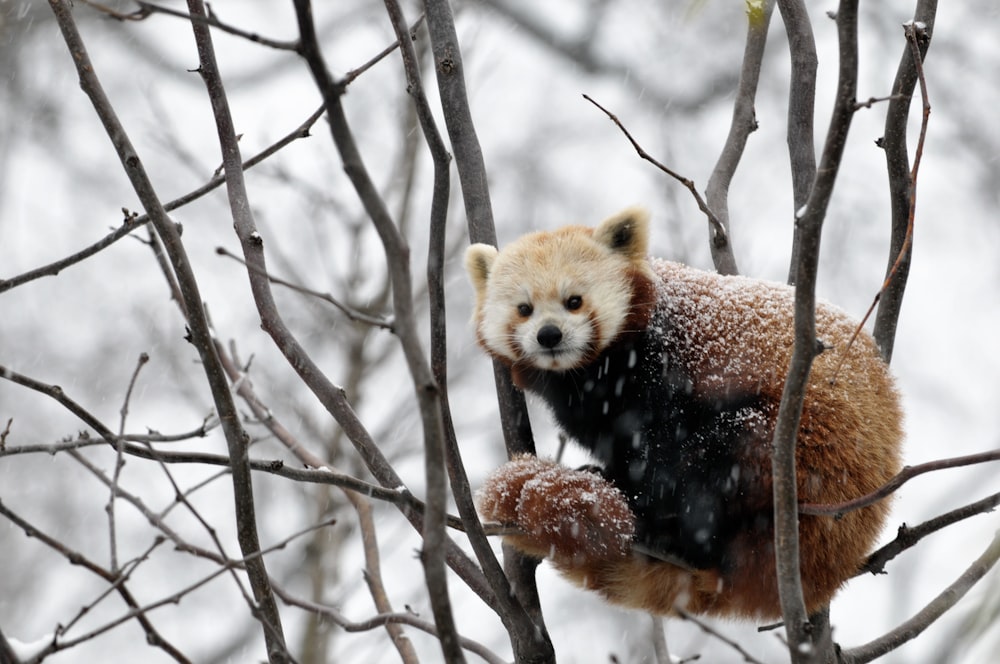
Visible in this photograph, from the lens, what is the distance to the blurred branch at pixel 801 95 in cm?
339

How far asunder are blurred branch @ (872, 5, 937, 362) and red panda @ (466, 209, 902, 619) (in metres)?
0.11

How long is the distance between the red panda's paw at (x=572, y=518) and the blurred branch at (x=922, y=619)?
0.67m

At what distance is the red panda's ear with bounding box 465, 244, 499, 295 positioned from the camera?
3375 mm

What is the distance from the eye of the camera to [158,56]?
1083 centimetres

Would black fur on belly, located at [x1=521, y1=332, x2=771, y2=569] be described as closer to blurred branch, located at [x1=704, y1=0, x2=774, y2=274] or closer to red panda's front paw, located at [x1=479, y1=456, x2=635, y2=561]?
red panda's front paw, located at [x1=479, y1=456, x2=635, y2=561]

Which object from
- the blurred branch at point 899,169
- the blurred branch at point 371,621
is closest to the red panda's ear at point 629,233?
the blurred branch at point 899,169

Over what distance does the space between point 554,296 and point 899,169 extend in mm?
1224

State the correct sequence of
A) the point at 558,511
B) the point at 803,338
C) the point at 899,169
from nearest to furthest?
the point at 803,338, the point at 558,511, the point at 899,169

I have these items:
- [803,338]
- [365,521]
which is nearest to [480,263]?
[365,521]

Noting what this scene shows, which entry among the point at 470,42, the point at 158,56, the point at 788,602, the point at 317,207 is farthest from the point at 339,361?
the point at 788,602

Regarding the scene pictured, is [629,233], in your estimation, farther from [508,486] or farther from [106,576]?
[106,576]

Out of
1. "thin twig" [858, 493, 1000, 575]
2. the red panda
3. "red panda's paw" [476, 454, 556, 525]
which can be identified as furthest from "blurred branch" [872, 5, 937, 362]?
"red panda's paw" [476, 454, 556, 525]

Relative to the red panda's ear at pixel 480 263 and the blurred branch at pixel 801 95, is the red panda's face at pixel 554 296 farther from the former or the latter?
the blurred branch at pixel 801 95

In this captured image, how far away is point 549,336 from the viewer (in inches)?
131
